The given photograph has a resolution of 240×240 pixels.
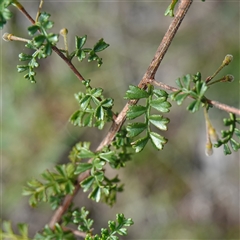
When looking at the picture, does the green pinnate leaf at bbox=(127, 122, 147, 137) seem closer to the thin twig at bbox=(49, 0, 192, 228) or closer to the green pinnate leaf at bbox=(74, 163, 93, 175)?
the thin twig at bbox=(49, 0, 192, 228)

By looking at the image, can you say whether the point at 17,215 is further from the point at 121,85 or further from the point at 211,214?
the point at 211,214

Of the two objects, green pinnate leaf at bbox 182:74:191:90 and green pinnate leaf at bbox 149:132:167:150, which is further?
green pinnate leaf at bbox 149:132:167:150

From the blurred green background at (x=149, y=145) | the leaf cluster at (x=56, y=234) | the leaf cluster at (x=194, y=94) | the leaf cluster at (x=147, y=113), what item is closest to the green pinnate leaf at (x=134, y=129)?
the leaf cluster at (x=147, y=113)

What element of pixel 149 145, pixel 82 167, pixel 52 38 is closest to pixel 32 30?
pixel 52 38

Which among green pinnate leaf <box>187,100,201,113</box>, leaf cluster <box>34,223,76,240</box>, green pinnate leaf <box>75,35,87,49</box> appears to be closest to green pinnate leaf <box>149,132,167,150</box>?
green pinnate leaf <box>187,100,201,113</box>

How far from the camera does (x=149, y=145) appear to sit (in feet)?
14.5

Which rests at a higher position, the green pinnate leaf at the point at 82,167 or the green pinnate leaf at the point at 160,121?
the green pinnate leaf at the point at 160,121

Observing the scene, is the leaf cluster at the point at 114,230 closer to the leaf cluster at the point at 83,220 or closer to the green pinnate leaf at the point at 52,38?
the leaf cluster at the point at 83,220

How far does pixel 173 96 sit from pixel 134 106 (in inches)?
7.4

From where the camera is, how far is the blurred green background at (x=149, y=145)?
4465 millimetres

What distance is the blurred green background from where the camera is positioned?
446cm

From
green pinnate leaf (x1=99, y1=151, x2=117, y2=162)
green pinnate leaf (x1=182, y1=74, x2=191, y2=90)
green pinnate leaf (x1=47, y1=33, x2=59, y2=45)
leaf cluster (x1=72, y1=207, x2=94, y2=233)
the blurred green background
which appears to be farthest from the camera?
the blurred green background

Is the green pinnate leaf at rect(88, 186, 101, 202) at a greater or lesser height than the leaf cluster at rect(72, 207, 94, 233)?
greater

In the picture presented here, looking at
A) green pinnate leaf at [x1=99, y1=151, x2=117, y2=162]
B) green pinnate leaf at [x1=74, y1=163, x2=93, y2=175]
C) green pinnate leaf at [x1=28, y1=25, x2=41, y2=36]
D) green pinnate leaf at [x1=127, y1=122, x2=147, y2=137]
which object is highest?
green pinnate leaf at [x1=28, y1=25, x2=41, y2=36]
